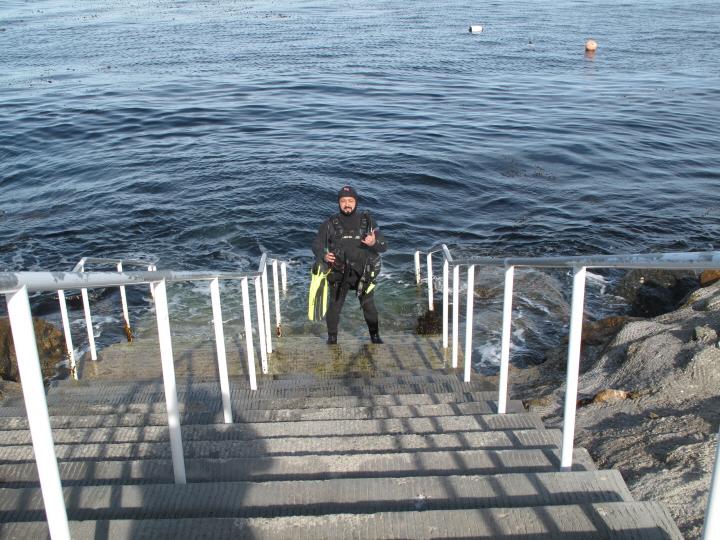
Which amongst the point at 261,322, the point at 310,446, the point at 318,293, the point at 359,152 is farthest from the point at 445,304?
the point at 359,152

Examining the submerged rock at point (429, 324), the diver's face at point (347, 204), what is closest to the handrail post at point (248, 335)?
the diver's face at point (347, 204)

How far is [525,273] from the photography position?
34.6 feet

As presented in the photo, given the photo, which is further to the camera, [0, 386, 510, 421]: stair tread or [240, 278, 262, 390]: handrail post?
[240, 278, 262, 390]: handrail post

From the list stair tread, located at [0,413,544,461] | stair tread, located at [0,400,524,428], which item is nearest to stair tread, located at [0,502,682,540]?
stair tread, located at [0,413,544,461]

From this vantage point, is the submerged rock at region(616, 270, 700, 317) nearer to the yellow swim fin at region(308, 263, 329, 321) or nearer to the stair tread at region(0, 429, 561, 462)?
the yellow swim fin at region(308, 263, 329, 321)

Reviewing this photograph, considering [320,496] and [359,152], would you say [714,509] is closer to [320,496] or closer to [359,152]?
[320,496]

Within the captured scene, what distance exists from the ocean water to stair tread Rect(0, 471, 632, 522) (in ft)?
18.5

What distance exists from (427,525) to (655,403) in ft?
8.59

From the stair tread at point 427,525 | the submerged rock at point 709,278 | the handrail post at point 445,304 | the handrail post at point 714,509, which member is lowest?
the submerged rock at point 709,278

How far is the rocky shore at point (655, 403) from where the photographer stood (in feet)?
9.38

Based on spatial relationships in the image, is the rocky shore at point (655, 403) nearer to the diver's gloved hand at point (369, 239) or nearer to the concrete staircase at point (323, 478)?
the concrete staircase at point (323, 478)

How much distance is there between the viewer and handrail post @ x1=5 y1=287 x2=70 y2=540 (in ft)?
4.84

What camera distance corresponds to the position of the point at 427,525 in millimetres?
2072

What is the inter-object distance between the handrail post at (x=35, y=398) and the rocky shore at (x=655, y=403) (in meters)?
2.12
